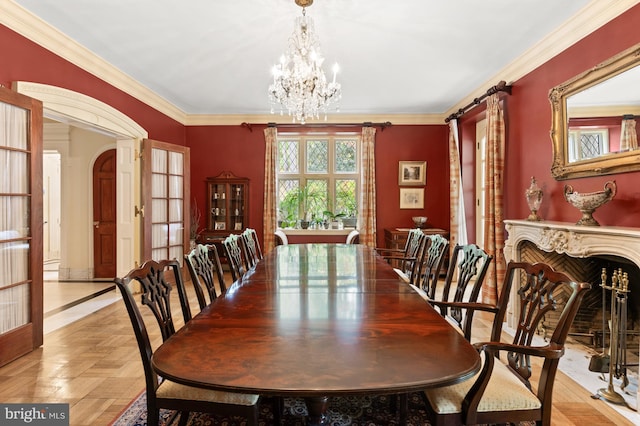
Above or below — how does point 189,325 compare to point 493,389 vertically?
above

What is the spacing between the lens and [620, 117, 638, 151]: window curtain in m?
2.53

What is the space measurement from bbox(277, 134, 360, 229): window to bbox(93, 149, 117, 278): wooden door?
272cm

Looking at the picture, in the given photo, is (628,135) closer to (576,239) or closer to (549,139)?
(576,239)

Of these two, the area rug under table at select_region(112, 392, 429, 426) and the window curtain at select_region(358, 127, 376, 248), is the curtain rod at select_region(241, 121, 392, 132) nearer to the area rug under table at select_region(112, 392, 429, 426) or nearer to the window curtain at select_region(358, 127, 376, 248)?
the window curtain at select_region(358, 127, 376, 248)

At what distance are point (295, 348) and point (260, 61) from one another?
3535 mm

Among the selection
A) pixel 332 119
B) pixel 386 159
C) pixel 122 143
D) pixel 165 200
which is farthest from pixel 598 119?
pixel 122 143

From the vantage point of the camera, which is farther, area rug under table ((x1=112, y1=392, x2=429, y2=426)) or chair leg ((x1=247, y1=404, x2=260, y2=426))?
area rug under table ((x1=112, y1=392, x2=429, y2=426))

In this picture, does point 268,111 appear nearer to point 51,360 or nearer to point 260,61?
point 260,61

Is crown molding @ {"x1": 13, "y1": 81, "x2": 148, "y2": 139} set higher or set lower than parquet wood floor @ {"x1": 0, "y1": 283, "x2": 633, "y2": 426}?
higher

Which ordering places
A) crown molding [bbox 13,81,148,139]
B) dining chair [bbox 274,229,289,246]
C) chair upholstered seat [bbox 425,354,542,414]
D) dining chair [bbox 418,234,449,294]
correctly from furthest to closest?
dining chair [bbox 274,229,289,246] → crown molding [bbox 13,81,148,139] → dining chair [bbox 418,234,449,294] → chair upholstered seat [bbox 425,354,542,414]

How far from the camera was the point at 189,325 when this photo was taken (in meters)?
1.48

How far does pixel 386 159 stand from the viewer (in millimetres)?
6410

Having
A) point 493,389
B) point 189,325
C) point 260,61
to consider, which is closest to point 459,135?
point 260,61

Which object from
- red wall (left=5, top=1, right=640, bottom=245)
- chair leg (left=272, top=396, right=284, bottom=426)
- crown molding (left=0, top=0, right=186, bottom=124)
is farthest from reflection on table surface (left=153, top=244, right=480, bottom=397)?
crown molding (left=0, top=0, right=186, bottom=124)
